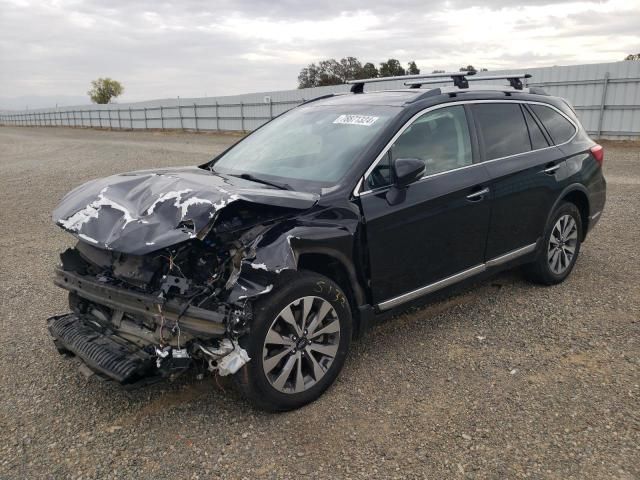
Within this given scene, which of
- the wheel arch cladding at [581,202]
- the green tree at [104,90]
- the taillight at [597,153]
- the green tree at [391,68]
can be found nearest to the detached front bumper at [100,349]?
the wheel arch cladding at [581,202]

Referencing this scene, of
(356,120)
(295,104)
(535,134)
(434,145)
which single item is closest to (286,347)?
(356,120)

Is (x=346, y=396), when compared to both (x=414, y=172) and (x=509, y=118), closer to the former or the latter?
(x=414, y=172)

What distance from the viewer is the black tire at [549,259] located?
492cm

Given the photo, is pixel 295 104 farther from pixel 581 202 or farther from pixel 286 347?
pixel 286 347

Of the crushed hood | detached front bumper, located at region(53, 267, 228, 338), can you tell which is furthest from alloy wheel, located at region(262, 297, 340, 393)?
the crushed hood

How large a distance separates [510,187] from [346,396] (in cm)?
221

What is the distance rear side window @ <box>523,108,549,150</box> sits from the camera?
4.81 metres

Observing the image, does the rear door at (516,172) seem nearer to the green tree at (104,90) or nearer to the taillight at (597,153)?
the taillight at (597,153)

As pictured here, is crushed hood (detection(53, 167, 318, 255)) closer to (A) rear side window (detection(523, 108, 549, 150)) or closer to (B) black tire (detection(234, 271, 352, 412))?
(B) black tire (detection(234, 271, 352, 412))

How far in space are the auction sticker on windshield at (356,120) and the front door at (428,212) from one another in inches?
10.6

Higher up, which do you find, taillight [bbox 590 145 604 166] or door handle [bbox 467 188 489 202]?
taillight [bbox 590 145 604 166]

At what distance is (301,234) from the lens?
3162 mm

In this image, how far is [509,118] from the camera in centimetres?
464

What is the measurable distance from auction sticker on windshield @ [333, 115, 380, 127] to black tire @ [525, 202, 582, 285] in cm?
206
